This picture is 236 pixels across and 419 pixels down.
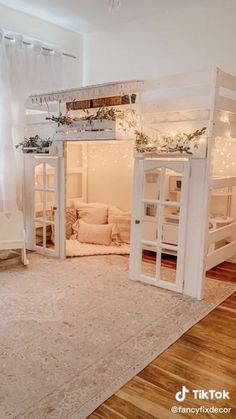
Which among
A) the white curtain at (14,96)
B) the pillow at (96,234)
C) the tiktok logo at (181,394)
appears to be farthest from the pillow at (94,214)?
the tiktok logo at (181,394)

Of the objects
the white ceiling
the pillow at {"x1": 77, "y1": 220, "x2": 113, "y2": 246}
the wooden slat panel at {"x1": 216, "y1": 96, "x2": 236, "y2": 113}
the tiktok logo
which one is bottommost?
the tiktok logo

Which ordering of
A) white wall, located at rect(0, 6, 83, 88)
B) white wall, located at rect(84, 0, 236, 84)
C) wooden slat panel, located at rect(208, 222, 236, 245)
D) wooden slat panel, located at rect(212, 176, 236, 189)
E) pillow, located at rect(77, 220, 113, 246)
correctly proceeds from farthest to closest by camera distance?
pillow, located at rect(77, 220, 113, 246) < white wall, located at rect(0, 6, 83, 88) < white wall, located at rect(84, 0, 236, 84) < wooden slat panel, located at rect(208, 222, 236, 245) < wooden slat panel, located at rect(212, 176, 236, 189)

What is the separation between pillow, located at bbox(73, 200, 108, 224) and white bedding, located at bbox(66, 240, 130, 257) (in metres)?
0.43

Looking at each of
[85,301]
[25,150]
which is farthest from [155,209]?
[25,150]

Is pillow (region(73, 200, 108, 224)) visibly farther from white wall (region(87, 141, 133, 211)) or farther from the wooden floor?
the wooden floor

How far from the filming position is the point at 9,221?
4531 mm

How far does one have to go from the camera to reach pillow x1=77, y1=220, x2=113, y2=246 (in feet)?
17.6

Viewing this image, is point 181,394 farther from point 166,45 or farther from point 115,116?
point 166,45

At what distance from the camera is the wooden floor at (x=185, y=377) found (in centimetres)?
200

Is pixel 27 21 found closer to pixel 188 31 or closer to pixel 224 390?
pixel 188 31

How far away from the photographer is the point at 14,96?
4801 mm

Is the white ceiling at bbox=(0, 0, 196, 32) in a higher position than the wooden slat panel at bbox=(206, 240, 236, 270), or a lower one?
higher

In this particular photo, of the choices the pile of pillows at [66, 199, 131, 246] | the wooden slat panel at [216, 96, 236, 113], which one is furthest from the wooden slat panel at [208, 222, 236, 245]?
the pile of pillows at [66, 199, 131, 246]

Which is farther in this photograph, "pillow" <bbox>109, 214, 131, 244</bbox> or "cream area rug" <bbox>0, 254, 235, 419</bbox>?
"pillow" <bbox>109, 214, 131, 244</bbox>
